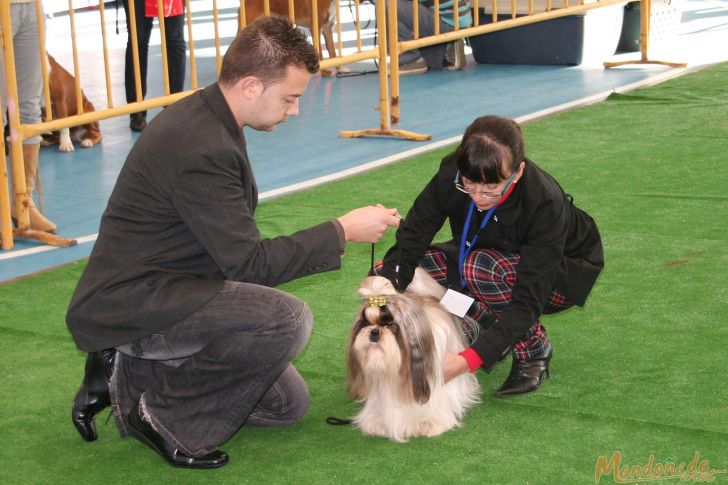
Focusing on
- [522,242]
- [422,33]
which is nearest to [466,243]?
[522,242]

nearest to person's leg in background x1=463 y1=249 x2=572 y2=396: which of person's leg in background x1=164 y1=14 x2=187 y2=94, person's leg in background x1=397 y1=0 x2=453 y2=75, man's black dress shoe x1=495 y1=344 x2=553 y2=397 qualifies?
man's black dress shoe x1=495 y1=344 x2=553 y2=397

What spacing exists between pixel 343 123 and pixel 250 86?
16.3 feet

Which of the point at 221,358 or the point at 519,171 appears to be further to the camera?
the point at 519,171

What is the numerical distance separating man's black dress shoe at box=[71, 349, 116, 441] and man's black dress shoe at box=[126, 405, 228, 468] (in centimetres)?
19

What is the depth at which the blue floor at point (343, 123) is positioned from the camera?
5578 millimetres

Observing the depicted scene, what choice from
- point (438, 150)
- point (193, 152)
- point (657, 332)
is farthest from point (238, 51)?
point (438, 150)

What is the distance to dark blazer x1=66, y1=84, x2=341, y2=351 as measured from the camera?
8.52 ft

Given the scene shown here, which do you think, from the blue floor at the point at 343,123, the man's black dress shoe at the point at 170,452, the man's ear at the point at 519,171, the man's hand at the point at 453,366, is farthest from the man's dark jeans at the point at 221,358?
the blue floor at the point at 343,123

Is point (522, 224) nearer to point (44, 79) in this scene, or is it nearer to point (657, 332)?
point (657, 332)

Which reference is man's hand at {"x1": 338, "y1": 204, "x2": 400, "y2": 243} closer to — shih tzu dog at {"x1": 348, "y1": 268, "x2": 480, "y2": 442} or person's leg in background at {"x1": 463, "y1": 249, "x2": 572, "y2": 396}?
shih tzu dog at {"x1": 348, "y1": 268, "x2": 480, "y2": 442}

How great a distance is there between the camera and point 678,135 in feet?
21.3

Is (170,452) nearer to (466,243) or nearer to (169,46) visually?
(466,243)

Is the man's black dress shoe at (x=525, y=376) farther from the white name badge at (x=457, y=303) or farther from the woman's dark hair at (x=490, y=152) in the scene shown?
the woman's dark hair at (x=490, y=152)

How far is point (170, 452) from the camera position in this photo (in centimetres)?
280
